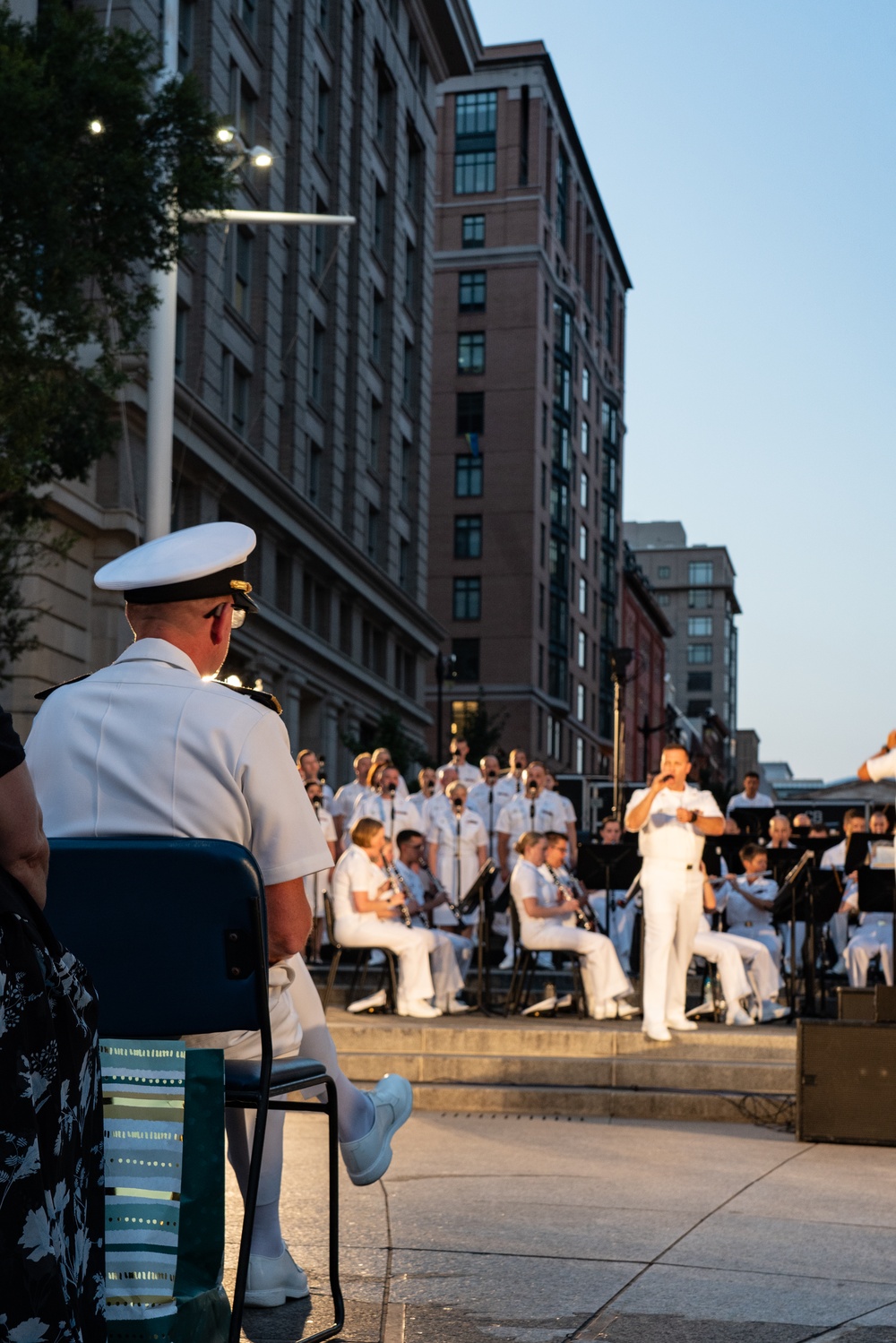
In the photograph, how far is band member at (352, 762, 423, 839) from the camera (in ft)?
53.7

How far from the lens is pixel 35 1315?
8.66ft

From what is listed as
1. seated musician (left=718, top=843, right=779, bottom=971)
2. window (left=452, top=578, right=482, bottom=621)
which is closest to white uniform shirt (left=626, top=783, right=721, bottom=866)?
seated musician (left=718, top=843, right=779, bottom=971)

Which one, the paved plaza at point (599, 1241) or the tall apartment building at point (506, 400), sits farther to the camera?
the tall apartment building at point (506, 400)

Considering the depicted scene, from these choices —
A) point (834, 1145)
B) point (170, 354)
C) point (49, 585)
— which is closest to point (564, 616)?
point (49, 585)

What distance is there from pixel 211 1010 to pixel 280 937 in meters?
0.40

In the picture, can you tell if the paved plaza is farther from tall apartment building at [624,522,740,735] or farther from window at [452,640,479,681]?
tall apartment building at [624,522,740,735]

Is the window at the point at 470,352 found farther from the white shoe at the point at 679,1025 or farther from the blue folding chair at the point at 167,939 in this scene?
the blue folding chair at the point at 167,939

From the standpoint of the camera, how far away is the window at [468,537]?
78062 mm

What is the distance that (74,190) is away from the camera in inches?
614

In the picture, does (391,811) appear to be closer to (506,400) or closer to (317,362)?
(317,362)

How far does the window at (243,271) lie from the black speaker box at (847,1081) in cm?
3215

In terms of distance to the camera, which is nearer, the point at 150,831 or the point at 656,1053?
the point at 150,831

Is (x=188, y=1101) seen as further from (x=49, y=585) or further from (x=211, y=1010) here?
(x=49, y=585)

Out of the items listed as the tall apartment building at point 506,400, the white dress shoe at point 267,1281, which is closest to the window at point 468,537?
the tall apartment building at point 506,400
